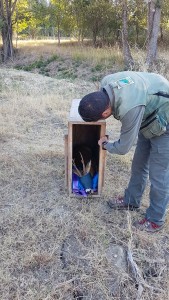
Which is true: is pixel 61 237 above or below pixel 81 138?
below

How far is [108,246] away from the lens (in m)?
2.53

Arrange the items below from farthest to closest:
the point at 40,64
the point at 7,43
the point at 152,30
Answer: the point at 7,43
the point at 40,64
the point at 152,30

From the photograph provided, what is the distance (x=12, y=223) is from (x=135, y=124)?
1.37m

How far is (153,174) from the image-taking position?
8.21 ft

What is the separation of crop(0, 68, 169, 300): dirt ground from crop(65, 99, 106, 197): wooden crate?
0.22 meters

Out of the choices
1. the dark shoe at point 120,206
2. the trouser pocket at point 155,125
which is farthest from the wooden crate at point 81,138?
the trouser pocket at point 155,125

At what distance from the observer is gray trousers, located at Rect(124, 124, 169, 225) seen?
7.91 ft

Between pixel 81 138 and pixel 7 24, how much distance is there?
620 inches

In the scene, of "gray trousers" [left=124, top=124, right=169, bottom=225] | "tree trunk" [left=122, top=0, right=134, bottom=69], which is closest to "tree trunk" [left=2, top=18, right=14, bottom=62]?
"tree trunk" [left=122, top=0, right=134, bottom=69]

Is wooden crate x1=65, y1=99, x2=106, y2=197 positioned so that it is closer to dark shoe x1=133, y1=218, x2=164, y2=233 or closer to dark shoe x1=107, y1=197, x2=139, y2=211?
dark shoe x1=107, y1=197, x2=139, y2=211

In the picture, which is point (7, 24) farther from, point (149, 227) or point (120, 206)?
point (149, 227)

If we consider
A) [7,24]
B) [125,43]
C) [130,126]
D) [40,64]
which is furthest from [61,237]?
[7,24]

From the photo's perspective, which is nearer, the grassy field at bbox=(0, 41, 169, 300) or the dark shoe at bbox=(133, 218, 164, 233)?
the grassy field at bbox=(0, 41, 169, 300)

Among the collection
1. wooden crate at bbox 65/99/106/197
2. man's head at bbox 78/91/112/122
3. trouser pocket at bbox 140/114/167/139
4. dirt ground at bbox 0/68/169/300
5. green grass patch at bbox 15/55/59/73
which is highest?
man's head at bbox 78/91/112/122
